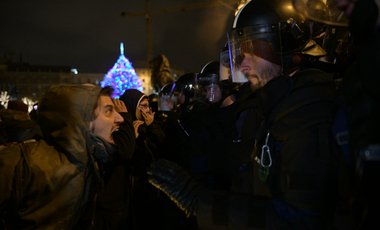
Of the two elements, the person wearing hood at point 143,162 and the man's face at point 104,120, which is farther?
the person wearing hood at point 143,162

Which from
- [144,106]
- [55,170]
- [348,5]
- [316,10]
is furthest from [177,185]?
[144,106]

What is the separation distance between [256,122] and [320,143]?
80cm

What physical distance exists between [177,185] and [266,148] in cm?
61

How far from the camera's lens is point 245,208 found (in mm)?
1315

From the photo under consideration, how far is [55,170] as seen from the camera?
1.70m

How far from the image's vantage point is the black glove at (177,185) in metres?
1.46

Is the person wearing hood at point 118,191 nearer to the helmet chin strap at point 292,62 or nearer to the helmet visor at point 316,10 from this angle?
the helmet chin strap at point 292,62

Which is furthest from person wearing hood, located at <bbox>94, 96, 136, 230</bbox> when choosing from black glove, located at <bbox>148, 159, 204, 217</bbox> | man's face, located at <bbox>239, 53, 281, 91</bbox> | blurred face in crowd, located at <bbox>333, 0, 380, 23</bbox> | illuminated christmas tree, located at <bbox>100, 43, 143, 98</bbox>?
illuminated christmas tree, located at <bbox>100, 43, 143, 98</bbox>

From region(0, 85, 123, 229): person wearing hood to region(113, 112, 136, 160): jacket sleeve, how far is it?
2.19 feet

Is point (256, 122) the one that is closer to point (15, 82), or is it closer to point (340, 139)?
point (340, 139)

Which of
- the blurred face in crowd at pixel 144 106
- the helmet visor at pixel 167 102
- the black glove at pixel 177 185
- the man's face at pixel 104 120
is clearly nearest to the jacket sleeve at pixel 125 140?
the man's face at pixel 104 120

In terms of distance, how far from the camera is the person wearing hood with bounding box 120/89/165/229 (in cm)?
357

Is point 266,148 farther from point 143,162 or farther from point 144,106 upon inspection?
point 144,106

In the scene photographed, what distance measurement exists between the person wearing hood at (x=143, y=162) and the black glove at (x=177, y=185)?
1773 millimetres
